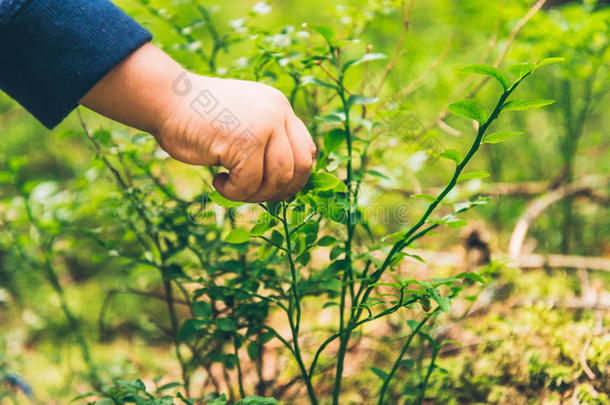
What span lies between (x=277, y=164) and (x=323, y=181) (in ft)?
0.23

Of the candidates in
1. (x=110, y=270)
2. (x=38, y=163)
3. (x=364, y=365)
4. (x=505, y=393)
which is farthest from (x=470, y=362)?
(x=38, y=163)

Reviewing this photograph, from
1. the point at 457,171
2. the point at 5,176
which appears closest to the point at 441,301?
the point at 457,171

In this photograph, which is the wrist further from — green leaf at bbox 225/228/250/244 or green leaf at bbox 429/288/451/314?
green leaf at bbox 429/288/451/314

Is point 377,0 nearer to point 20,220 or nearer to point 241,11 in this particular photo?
point 20,220

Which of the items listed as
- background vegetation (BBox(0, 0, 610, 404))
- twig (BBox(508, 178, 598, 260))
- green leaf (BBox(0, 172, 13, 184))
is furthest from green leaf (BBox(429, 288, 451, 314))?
green leaf (BBox(0, 172, 13, 184))

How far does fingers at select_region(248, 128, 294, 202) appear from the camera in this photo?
1.82 feet

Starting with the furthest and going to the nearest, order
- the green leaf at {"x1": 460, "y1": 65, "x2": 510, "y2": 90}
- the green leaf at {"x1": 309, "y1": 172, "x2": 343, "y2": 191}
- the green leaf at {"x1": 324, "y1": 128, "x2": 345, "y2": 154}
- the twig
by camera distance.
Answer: the twig, the green leaf at {"x1": 324, "y1": 128, "x2": 345, "y2": 154}, the green leaf at {"x1": 309, "y1": 172, "x2": 343, "y2": 191}, the green leaf at {"x1": 460, "y1": 65, "x2": 510, "y2": 90}

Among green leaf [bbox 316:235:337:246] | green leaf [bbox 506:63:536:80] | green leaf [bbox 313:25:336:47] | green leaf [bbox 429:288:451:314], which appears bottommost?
green leaf [bbox 316:235:337:246]

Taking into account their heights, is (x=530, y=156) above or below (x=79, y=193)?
above

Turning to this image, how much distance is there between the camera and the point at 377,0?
3.08 ft

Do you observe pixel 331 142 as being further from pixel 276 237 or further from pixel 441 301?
pixel 441 301

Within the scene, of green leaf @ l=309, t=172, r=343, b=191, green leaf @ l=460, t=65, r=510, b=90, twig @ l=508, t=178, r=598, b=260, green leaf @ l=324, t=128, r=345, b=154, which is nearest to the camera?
green leaf @ l=460, t=65, r=510, b=90

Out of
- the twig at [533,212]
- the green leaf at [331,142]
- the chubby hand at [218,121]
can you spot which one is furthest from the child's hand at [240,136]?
the twig at [533,212]

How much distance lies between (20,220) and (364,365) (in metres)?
1.01
